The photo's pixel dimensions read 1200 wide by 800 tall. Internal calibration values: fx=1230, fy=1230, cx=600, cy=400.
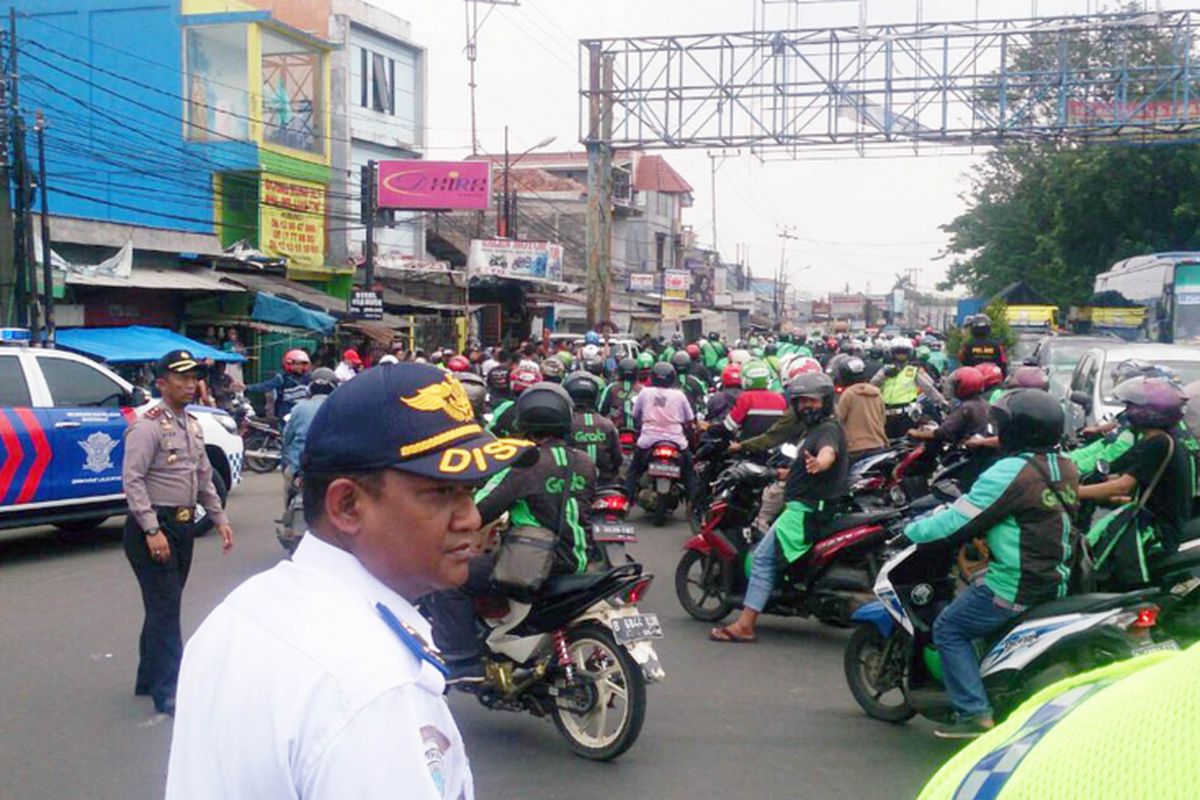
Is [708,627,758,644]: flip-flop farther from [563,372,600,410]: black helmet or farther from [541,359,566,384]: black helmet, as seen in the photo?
[541,359,566,384]: black helmet

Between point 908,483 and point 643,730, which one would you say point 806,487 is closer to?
point 643,730

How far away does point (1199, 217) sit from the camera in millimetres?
31469

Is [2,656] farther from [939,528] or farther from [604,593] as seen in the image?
[939,528]

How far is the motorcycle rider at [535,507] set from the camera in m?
5.65

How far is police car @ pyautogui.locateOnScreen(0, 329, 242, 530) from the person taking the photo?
998 centimetres

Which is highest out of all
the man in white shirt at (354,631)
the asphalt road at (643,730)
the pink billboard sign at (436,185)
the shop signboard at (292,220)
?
the pink billboard sign at (436,185)

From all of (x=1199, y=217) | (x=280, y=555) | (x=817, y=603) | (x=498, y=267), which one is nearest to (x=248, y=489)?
(x=280, y=555)

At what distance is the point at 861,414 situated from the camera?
34.4 ft

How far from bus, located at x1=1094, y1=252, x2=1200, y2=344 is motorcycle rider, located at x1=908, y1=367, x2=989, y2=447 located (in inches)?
569

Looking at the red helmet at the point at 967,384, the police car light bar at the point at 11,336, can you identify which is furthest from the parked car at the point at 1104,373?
the police car light bar at the point at 11,336

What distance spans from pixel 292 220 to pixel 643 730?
24204mm

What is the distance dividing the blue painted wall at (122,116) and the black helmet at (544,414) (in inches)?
816

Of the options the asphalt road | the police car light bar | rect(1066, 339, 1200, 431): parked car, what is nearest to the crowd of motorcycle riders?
the asphalt road

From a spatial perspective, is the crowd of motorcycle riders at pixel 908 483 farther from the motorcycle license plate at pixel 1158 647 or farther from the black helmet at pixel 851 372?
the motorcycle license plate at pixel 1158 647
